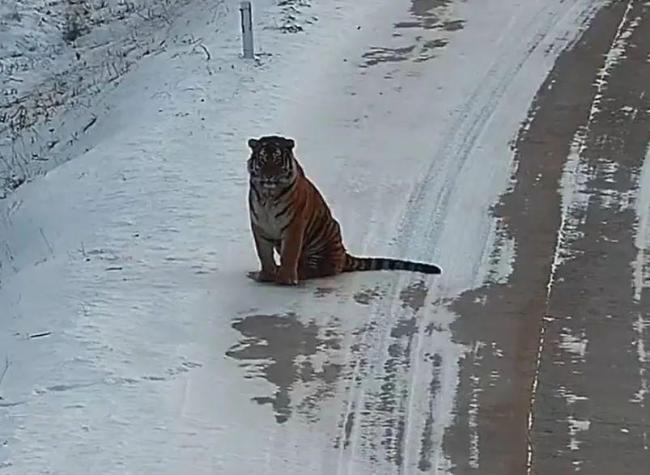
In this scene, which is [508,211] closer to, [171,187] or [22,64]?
[171,187]

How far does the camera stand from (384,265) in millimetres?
8766

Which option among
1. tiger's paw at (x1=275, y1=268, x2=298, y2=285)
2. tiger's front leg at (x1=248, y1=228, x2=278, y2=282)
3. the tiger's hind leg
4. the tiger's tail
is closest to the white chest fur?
tiger's front leg at (x1=248, y1=228, x2=278, y2=282)

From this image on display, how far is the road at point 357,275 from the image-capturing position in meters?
6.87

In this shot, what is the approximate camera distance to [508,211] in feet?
32.0

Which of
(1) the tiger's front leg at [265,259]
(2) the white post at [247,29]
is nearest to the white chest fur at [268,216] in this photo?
(1) the tiger's front leg at [265,259]

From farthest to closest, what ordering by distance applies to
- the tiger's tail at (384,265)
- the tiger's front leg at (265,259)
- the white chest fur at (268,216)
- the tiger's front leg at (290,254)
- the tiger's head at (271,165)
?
the tiger's tail at (384,265) < the tiger's front leg at (265,259) < the tiger's front leg at (290,254) < the white chest fur at (268,216) < the tiger's head at (271,165)

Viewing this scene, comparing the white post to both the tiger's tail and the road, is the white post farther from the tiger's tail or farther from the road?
the tiger's tail

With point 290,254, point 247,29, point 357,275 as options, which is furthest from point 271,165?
point 247,29

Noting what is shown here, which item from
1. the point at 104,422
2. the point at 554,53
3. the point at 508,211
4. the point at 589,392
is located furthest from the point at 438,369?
the point at 554,53

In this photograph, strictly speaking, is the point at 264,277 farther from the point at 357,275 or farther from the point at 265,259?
the point at 357,275

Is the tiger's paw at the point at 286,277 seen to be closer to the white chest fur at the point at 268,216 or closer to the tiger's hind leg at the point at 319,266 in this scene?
the tiger's hind leg at the point at 319,266

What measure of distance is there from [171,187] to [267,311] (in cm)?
225

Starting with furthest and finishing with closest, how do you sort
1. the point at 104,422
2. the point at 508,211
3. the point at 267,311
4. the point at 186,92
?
the point at 186,92
the point at 508,211
the point at 267,311
the point at 104,422

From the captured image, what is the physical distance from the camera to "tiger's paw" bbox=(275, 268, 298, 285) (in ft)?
27.8
